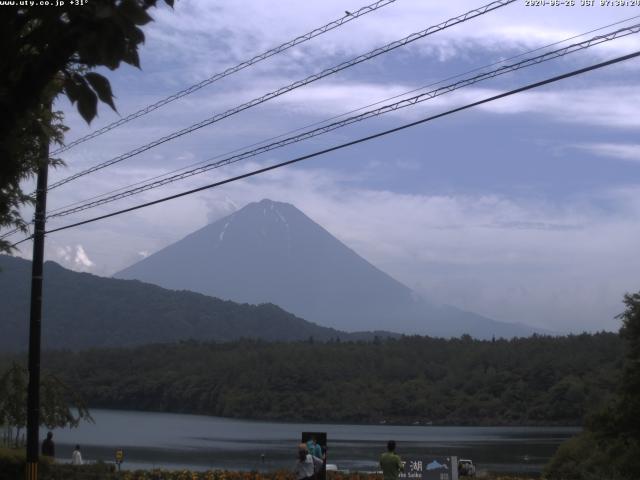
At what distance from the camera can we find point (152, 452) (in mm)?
66062

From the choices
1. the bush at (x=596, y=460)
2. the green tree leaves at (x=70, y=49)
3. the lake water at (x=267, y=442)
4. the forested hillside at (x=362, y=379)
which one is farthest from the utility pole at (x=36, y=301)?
the forested hillside at (x=362, y=379)

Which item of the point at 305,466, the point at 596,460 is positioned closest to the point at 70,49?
the point at 305,466

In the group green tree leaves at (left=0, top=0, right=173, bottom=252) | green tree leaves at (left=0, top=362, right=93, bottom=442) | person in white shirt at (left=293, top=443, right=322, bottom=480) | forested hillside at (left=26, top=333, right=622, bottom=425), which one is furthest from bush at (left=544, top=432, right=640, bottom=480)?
forested hillside at (left=26, top=333, right=622, bottom=425)

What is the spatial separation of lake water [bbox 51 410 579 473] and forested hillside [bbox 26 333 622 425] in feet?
11.6

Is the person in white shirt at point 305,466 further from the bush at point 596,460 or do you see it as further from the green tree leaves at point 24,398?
the green tree leaves at point 24,398

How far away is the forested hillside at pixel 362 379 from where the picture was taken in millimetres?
105250

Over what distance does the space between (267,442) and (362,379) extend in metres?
44.4

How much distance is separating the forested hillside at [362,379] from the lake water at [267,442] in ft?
11.6

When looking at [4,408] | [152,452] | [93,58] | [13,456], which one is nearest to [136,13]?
[93,58]

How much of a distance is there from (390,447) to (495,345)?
372 ft

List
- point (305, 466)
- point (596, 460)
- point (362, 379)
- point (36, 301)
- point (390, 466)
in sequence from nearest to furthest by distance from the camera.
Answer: point (305, 466) < point (390, 466) < point (36, 301) < point (596, 460) < point (362, 379)

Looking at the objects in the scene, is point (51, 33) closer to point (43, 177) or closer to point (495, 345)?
point (43, 177)

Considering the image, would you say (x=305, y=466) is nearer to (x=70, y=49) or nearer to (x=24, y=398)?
(x=70, y=49)

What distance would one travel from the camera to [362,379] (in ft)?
414
